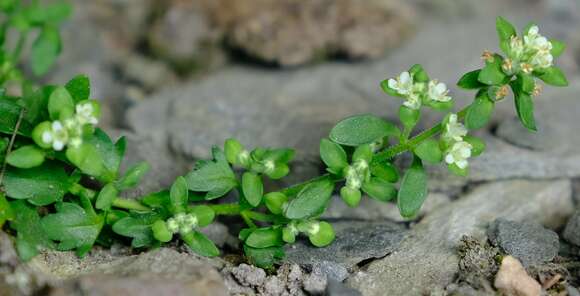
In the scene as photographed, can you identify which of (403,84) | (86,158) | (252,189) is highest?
(403,84)

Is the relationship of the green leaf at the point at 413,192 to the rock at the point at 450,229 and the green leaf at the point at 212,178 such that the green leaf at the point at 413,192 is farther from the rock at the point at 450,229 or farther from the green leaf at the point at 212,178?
the green leaf at the point at 212,178

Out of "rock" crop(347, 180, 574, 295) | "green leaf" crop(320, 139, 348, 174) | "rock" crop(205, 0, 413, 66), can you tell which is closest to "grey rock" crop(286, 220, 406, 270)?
"rock" crop(347, 180, 574, 295)

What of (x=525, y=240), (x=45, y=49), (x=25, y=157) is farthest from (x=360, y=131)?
(x=45, y=49)

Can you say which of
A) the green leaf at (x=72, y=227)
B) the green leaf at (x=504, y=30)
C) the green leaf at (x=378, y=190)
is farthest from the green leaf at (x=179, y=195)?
the green leaf at (x=504, y=30)

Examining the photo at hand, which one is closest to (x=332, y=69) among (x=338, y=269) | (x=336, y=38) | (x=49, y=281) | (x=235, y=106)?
(x=336, y=38)

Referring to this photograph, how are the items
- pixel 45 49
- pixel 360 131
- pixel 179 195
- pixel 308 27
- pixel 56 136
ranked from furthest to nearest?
1. pixel 308 27
2. pixel 45 49
3. pixel 360 131
4. pixel 179 195
5. pixel 56 136

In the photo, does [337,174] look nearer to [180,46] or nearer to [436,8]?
[180,46]

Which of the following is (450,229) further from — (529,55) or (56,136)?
(56,136)
